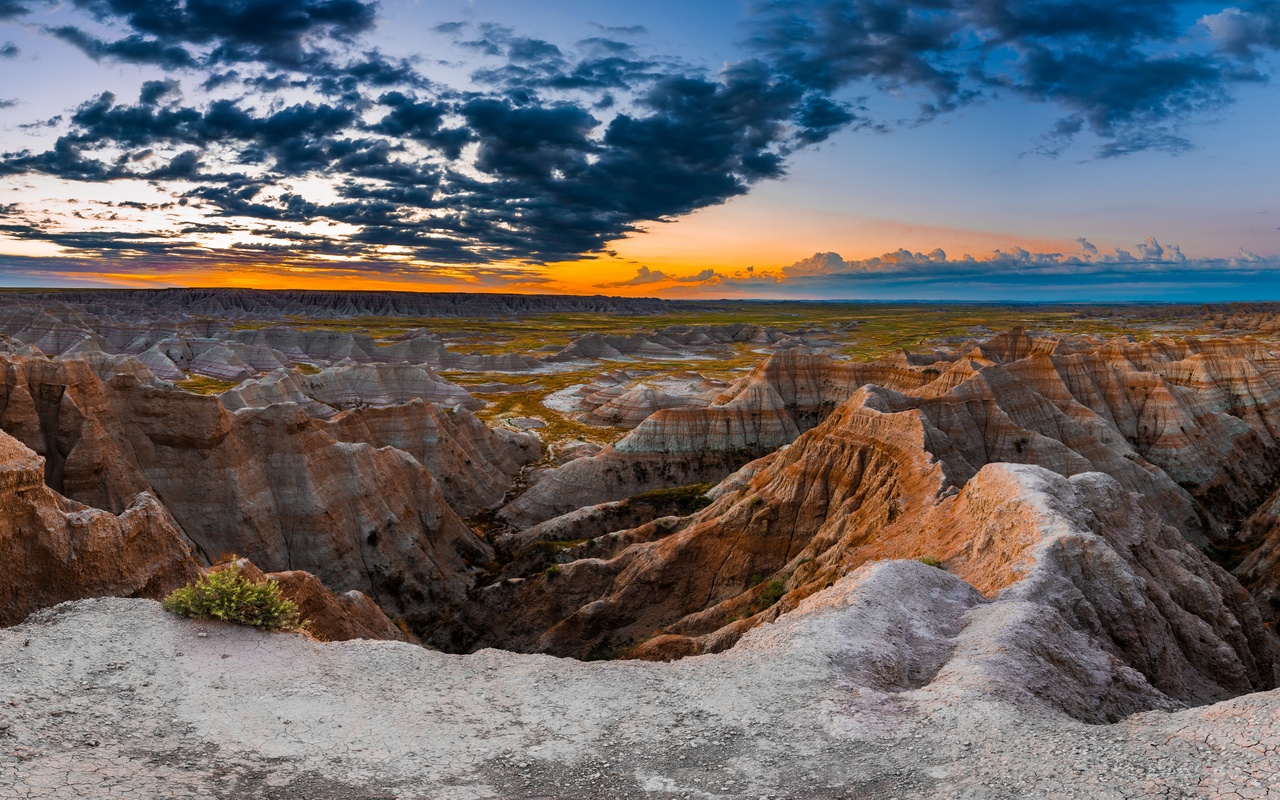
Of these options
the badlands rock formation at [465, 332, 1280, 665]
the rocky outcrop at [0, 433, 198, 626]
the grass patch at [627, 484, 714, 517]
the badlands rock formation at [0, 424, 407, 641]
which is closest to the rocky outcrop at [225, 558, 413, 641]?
the badlands rock formation at [0, 424, 407, 641]

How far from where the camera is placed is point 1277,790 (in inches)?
326

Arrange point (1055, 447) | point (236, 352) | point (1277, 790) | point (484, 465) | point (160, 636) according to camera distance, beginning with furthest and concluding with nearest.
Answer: point (236, 352) → point (484, 465) → point (1055, 447) → point (160, 636) → point (1277, 790)

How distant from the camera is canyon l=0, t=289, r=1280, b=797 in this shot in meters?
9.73

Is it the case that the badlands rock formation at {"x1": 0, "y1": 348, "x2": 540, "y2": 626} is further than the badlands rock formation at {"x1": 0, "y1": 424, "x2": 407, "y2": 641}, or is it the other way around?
the badlands rock formation at {"x1": 0, "y1": 348, "x2": 540, "y2": 626}

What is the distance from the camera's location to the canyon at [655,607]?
9.73 metres

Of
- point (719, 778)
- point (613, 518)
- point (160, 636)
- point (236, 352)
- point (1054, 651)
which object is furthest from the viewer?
point (236, 352)

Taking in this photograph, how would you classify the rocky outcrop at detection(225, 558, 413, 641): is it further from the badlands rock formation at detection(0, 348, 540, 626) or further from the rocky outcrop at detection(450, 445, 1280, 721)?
the badlands rock formation at detection(0, 348, 540, 626)

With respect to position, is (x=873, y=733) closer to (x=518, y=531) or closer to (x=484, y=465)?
(x=518, y=531)

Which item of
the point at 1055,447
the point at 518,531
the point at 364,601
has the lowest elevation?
the point at 518,531

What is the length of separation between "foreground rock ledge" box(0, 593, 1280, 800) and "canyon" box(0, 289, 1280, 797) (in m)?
0.06

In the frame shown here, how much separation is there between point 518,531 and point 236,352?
106 metres

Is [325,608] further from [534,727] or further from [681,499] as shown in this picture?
[681,499]

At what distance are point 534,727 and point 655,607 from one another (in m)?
22.5

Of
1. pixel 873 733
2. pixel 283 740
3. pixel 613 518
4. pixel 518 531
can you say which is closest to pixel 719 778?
pixel 873 733
